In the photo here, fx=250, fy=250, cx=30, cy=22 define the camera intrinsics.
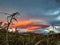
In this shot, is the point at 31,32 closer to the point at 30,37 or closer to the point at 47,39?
the point at 30,37

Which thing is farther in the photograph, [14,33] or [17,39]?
[14,33]

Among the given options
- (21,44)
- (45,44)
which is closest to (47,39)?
(45,44)

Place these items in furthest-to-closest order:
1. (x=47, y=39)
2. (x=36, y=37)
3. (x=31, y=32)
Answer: (x=31, y=32)
(x=36, y=37)
(x=47, y=39)

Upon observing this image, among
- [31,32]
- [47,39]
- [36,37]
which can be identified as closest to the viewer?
[47,39]

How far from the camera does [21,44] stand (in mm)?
5785

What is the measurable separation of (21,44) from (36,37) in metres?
0.52

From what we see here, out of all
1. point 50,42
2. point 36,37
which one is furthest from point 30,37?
point 50,42

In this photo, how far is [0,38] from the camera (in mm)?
5988

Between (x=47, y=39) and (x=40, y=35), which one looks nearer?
(x=47, y=39)

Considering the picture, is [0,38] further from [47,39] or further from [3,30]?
[47,39]

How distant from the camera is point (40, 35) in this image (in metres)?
6.44

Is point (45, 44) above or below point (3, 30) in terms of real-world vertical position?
below

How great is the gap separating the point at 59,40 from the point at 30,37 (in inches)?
30.6

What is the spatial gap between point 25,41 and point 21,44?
0.73 feet
